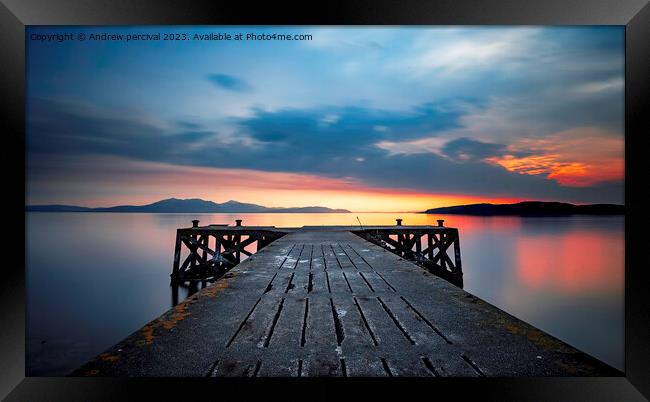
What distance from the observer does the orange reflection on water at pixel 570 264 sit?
1750cm

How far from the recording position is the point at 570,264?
22203 millimetres

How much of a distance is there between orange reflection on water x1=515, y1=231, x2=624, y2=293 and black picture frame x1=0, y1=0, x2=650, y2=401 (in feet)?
39.5

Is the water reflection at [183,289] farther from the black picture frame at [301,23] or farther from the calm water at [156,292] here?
the black picture frame at [301,23]

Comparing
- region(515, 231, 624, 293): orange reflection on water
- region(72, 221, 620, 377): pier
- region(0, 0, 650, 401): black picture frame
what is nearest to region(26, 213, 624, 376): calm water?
region(515, 231, 624, 293): orange reflection on water

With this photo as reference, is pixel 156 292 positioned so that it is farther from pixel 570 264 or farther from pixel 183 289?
pixel 570 264

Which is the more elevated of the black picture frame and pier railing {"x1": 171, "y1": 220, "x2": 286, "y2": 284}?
the black picture frame

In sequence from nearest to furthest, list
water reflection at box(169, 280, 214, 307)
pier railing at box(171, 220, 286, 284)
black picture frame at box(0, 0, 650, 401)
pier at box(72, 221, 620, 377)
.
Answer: pier at box(72, 221, 620, 377) → black picture frame at box(0, 0, 650, 401) → pier railing at box(171, 220, 286, 284) → water reflection at box(169, 280, 214, 307)

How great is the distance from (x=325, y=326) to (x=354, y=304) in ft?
2.12

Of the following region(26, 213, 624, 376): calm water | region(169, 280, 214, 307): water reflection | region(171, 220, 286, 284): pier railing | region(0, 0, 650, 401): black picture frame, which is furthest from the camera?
region(169, 280, 214, 307): water reflection

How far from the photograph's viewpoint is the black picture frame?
6.77ft

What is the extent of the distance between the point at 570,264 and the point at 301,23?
2600 cm

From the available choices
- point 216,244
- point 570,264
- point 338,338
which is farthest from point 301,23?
point 570,264

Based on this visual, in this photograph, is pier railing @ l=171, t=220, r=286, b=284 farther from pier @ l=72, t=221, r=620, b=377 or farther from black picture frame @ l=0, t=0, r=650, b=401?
black picture frame @ l=0, t=0, r=650, b=401

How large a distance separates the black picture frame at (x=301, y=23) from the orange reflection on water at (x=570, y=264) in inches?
474
